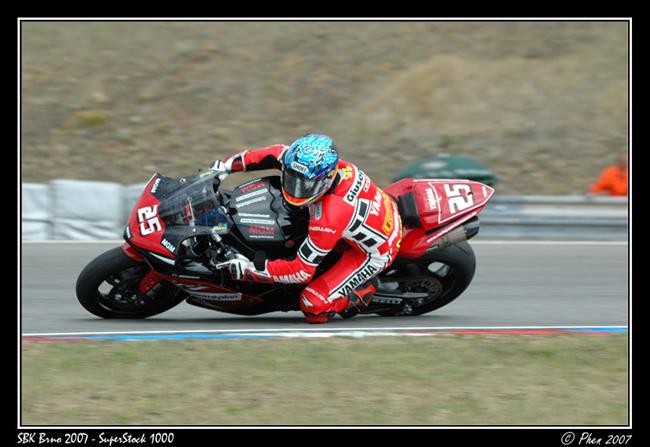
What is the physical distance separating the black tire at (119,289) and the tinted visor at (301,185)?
1.24 meters

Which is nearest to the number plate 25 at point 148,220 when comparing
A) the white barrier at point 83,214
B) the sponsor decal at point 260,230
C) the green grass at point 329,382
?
the sponsor decal at point 260,230

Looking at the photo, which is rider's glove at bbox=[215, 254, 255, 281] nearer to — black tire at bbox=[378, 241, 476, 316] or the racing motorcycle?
the racing motorcycle

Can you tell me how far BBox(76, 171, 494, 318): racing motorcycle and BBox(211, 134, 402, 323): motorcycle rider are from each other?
0.15m

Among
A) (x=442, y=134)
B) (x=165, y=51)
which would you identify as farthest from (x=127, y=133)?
(x=442, y=134)

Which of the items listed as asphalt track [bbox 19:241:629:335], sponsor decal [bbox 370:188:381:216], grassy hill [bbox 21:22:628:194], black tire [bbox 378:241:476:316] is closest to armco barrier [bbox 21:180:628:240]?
asphalt track [bbox 19:241:629:335]

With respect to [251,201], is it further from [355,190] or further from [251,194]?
[355,190]

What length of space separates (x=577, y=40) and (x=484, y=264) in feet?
33.6

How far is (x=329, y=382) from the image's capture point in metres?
6.35

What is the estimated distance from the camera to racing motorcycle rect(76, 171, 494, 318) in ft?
23.3

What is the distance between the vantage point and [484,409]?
5984 millimetres

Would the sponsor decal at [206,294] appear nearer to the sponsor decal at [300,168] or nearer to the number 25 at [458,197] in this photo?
the sponsor decal at [300,168]

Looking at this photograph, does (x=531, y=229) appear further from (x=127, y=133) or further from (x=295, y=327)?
(x=127, y=133)

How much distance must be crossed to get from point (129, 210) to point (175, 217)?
4.79 metres

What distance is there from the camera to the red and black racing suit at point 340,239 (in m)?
7.09
